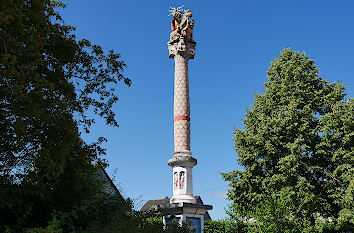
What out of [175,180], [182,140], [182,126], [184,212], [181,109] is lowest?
[184,212]

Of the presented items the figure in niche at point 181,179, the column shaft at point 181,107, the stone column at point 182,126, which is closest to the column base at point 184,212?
the stone column at point 182,126

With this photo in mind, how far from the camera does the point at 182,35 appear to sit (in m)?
17.1

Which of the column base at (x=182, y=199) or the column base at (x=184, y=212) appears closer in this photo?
the column base at (x=184, y=212)

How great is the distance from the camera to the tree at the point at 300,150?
19156mm

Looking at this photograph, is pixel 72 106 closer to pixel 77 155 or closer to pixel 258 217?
pixel 77 155

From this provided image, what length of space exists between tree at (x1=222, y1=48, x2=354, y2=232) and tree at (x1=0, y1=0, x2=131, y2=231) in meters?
9.96

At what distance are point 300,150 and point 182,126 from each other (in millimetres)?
8414

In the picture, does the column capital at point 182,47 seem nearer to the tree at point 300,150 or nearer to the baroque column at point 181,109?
the baroque column at point 181,109

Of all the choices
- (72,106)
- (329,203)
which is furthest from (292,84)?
(72,106)

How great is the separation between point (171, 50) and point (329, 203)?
1249 cm

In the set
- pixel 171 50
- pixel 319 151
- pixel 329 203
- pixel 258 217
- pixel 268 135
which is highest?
pixel 171 50

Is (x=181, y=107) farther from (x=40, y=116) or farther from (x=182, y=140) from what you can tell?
(x=40, y=116)

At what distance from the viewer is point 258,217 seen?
1487cm

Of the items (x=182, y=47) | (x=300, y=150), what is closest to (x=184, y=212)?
(x=182, y=47)
